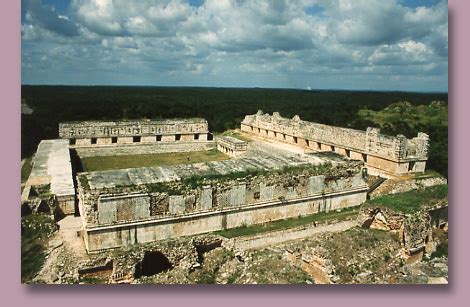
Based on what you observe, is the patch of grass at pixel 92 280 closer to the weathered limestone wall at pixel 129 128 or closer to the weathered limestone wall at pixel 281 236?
the weathered limestone wall at pixel 281 236

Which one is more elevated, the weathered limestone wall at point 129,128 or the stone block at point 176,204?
the weathered limestone wall at point 129,128

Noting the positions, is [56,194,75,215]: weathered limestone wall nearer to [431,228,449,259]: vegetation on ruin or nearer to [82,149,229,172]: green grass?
[82,149,229,172]: green grass

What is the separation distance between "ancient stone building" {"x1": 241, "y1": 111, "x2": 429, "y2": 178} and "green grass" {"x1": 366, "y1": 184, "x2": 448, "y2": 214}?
183 centimetres

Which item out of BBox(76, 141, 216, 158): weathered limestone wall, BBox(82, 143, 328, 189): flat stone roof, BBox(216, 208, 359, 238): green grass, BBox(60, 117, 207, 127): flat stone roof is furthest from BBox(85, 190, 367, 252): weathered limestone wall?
BBox(60, 117, 207, 127): flat stone roof

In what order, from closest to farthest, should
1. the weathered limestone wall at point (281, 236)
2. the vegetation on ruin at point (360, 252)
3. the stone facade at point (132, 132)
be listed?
1. the vegetation on ruin at point (360, 252)
2. the weathered limestone wall at point (281, 236)
3. the stone facade at point (132, 132)

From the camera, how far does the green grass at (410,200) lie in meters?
11.1

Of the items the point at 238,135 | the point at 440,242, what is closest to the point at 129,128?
the point at 238,135

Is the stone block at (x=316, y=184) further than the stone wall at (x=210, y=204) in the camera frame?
Yes

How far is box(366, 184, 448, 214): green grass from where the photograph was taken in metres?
11.1

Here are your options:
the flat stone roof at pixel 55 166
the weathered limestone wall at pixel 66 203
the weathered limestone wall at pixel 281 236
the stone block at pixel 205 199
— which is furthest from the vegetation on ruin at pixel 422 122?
the flat stone roof at pixel 55 166

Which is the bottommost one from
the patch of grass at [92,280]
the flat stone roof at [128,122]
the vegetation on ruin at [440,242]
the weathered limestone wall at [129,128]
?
the patch of grass at [92,280]

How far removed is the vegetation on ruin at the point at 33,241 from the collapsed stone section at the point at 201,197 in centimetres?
97

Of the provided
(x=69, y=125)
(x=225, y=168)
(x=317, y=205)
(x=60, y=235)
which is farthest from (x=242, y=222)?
(x=69, y=125)

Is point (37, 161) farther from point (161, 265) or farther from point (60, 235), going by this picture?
point (161, 265)
